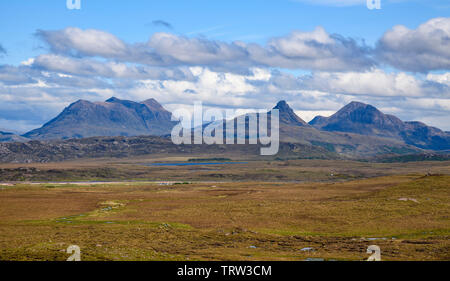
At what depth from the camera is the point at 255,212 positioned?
7788cm

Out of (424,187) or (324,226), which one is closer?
(324,226)

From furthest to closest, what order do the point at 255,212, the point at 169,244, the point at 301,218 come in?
1. the point at 255,212
2. the point at 301,218
3. the point at 169,244

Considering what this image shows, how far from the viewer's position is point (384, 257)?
41.5m

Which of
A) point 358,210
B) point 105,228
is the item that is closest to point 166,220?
point 105,228

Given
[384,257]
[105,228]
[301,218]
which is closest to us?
[384,257]

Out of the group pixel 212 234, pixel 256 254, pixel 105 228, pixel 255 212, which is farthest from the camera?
pixel 255 212

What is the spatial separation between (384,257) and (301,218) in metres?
30.2

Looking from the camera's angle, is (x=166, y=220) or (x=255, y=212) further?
(x=255, y=212)
